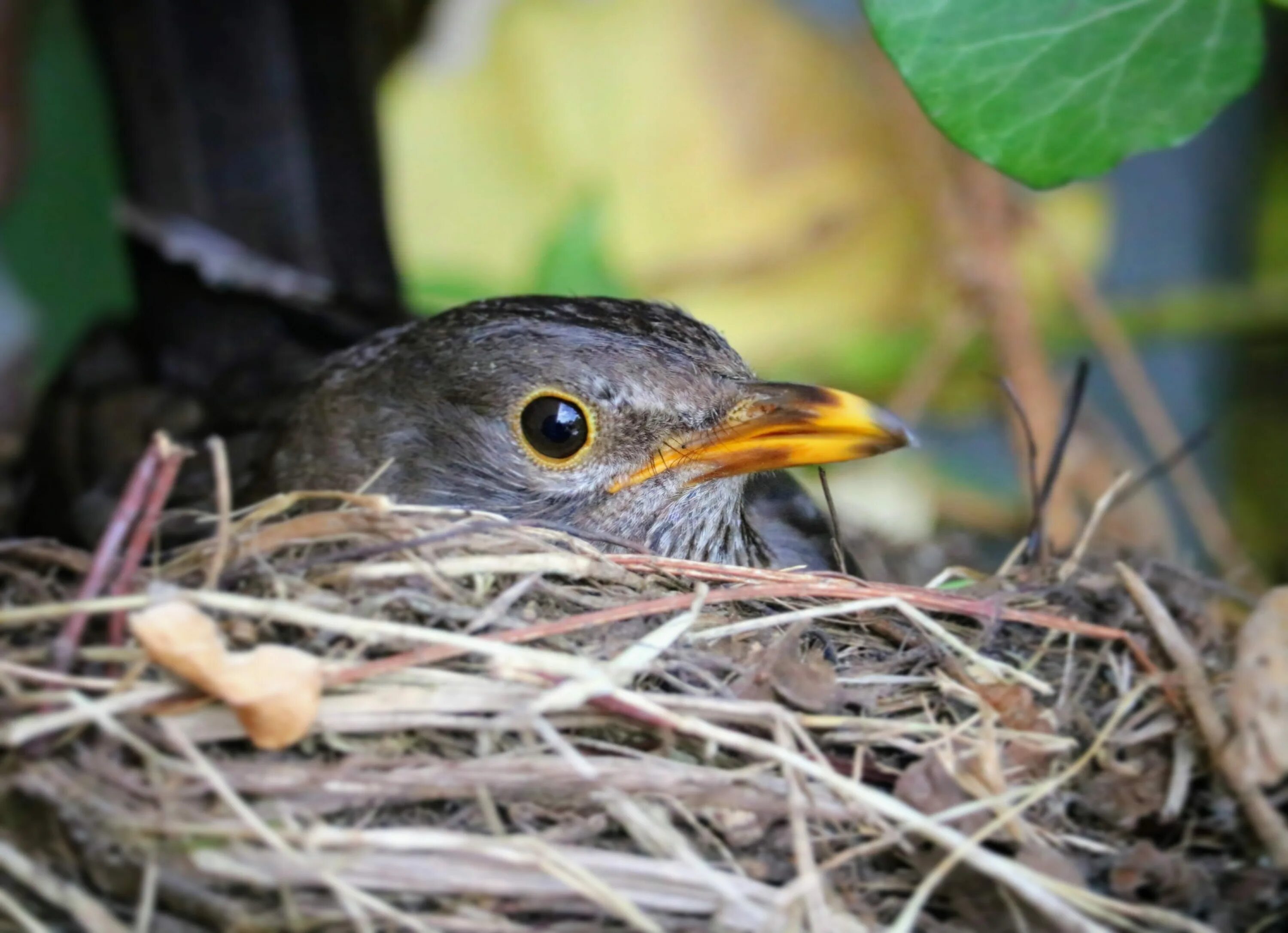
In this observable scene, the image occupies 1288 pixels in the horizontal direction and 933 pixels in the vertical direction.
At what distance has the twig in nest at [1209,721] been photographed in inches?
49.8

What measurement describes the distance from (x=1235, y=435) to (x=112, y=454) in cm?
311

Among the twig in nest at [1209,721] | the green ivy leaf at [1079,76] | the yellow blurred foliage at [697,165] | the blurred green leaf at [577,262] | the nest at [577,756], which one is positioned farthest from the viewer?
the yellow blurred foliage at [697,165]

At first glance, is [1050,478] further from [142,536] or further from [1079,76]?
[142,536]

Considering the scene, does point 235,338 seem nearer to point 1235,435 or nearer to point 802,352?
point 802,352

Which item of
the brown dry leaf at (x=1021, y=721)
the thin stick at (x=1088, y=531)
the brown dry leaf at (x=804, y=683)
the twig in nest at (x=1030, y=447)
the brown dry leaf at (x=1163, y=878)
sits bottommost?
the brown dry leaf at (x=1163, y=878)

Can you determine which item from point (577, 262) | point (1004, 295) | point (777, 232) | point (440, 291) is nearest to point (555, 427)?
point (577, 262)

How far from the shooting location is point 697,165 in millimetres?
3715

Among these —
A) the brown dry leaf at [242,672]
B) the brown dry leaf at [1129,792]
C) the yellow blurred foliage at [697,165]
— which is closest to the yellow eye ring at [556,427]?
the brown dry leaf at [242,672]

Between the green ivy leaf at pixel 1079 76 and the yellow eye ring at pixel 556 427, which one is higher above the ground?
the green ivy leaf at pixel 1079 76

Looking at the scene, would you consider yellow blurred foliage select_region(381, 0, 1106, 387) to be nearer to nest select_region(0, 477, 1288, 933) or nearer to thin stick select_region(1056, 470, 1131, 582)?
thin stick select_region(1056, 470, 1131, 582)

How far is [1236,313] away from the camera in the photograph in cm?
355

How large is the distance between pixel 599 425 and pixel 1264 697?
0.89m

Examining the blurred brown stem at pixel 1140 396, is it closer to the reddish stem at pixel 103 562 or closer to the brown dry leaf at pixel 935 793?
the brown dry leaf at pixel 935 793

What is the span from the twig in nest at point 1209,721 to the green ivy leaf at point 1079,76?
1.87ft
